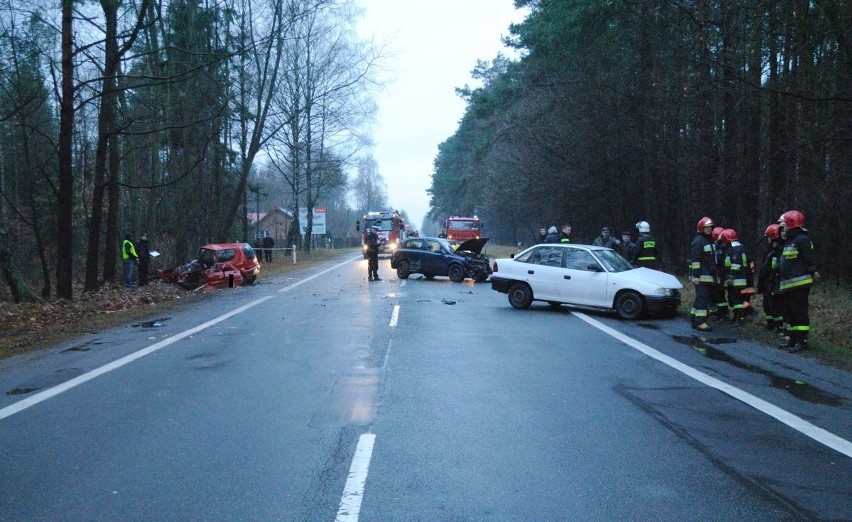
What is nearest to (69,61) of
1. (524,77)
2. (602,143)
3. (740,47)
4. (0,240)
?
(0,240)

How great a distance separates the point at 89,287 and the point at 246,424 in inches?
674

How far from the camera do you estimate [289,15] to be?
94.3 feet

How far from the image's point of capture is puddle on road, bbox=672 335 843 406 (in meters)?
7.67

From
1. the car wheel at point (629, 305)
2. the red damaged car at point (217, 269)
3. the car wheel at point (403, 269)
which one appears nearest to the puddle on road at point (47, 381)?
the car wheel at point (629, 305)

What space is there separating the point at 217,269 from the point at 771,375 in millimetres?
18185

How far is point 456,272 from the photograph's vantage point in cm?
2452

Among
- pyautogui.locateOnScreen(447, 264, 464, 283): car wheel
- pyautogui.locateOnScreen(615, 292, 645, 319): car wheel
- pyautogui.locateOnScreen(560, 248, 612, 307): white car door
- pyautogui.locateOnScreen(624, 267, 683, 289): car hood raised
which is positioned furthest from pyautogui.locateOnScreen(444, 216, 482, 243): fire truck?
pyautogui.locateOnScreen(615, 292, 645, 319): car wheel

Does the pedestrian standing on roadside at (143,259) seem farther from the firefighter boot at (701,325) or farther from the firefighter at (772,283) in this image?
the firefighter at (772,283)

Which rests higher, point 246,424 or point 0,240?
point 0,240

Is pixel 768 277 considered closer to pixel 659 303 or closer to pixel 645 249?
pixel 659 303

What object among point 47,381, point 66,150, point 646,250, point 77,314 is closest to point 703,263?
point 646,250

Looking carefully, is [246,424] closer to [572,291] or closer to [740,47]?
[572,291]

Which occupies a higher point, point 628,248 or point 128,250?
point 628,248

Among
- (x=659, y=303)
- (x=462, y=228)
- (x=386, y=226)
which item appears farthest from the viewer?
(x=386, y=226)
